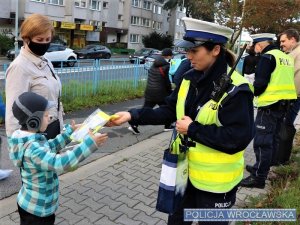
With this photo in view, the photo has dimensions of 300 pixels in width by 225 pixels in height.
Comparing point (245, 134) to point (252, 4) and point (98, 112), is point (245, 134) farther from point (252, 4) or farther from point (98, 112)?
point (252, 4)

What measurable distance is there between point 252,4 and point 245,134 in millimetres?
25642

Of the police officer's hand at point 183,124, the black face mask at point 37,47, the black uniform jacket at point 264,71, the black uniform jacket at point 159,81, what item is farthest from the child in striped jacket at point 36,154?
the black uniform jacket at point 159,81

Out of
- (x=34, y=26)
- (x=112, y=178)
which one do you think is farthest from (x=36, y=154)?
(x=112, y=178)

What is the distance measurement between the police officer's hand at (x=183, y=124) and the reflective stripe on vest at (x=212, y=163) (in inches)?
2.5

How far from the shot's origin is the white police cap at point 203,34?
224 cm

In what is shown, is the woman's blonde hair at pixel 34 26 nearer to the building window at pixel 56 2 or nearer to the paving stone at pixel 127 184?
the paving stone at pixel 127 184

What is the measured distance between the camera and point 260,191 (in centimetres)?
446

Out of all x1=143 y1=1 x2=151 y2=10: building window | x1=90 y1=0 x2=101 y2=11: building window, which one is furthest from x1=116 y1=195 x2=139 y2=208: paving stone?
x1=143 y1=1 x2=151 y2=10: building window

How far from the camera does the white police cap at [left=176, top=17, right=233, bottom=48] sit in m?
2.24

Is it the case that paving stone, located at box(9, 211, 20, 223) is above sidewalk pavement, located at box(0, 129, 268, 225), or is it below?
above

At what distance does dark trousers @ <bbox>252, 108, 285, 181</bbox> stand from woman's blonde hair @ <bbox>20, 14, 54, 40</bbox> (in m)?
2.79

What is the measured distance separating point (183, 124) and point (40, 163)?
909mm

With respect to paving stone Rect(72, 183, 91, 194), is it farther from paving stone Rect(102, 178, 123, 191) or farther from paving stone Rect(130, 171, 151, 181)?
paving stone Rect(130, 171, 151, 181)

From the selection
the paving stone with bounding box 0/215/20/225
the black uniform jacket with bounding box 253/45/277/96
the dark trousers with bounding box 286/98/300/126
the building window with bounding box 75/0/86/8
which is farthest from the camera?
the building window with bounding box 75/0/86/8
